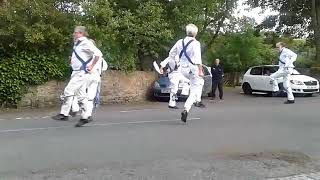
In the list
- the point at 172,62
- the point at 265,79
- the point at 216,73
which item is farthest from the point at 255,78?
the point at 172,62

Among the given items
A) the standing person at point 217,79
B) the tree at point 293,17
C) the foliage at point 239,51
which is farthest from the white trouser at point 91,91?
the tree at point 293,17

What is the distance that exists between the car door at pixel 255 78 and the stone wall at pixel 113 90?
22.4 ft

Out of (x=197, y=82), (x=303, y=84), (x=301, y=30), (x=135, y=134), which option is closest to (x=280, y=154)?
(x=135, y=134)

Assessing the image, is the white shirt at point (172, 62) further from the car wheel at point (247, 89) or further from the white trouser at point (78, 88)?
the car wheel at point (247, 89)

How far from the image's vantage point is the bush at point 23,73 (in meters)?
17.0

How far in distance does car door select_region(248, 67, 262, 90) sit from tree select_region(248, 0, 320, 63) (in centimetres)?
821

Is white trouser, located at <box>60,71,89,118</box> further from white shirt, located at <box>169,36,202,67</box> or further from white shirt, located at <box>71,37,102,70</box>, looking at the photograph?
white shirt, located at <box>169,36,202,67</box>

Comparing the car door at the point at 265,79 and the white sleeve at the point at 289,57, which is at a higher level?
the white sleeve at the point at 289,57

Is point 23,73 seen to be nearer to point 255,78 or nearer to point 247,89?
point 255,78

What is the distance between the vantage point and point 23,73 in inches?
679

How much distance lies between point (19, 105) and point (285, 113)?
331 inches

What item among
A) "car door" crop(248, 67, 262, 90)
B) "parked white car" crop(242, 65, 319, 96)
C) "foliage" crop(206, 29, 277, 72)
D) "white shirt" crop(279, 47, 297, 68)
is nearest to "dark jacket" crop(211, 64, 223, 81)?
"parked white car" crop(242, 65, 319, 96)

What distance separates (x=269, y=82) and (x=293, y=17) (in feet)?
38.7

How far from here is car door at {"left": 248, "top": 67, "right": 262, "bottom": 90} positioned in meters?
26.8
